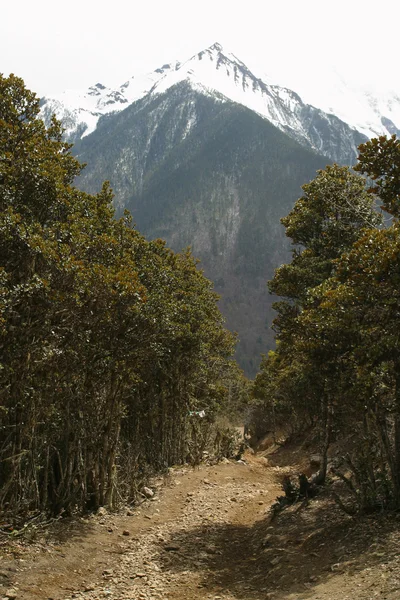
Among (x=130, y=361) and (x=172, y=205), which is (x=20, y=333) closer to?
(x=130, y=361)

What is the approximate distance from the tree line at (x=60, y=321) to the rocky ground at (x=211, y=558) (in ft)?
3.96

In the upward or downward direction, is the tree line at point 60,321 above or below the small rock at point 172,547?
above

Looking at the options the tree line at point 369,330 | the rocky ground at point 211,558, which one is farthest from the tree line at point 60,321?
the tree line at point 369,330

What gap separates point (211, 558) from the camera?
10398 mm

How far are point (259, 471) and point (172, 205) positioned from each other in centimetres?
17967

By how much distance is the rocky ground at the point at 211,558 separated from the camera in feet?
24.8

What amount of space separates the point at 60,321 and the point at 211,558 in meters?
6.07

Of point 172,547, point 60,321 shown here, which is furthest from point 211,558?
point 60,321

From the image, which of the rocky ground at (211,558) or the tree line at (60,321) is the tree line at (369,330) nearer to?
the rocky ground at (211,558)

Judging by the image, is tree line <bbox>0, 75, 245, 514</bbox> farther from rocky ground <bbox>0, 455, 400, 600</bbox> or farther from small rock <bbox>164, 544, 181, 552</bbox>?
small rock <bbox>164, 544, 181, 552</bbox>

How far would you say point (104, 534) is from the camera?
11.0 m

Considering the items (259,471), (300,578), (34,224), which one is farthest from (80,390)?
(259,471)

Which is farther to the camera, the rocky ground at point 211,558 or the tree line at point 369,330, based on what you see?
the tree line at point 369,330

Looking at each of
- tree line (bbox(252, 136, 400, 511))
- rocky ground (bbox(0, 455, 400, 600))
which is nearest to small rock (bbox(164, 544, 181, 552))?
rocky ground (bbox(0, 455, 400, 600))
